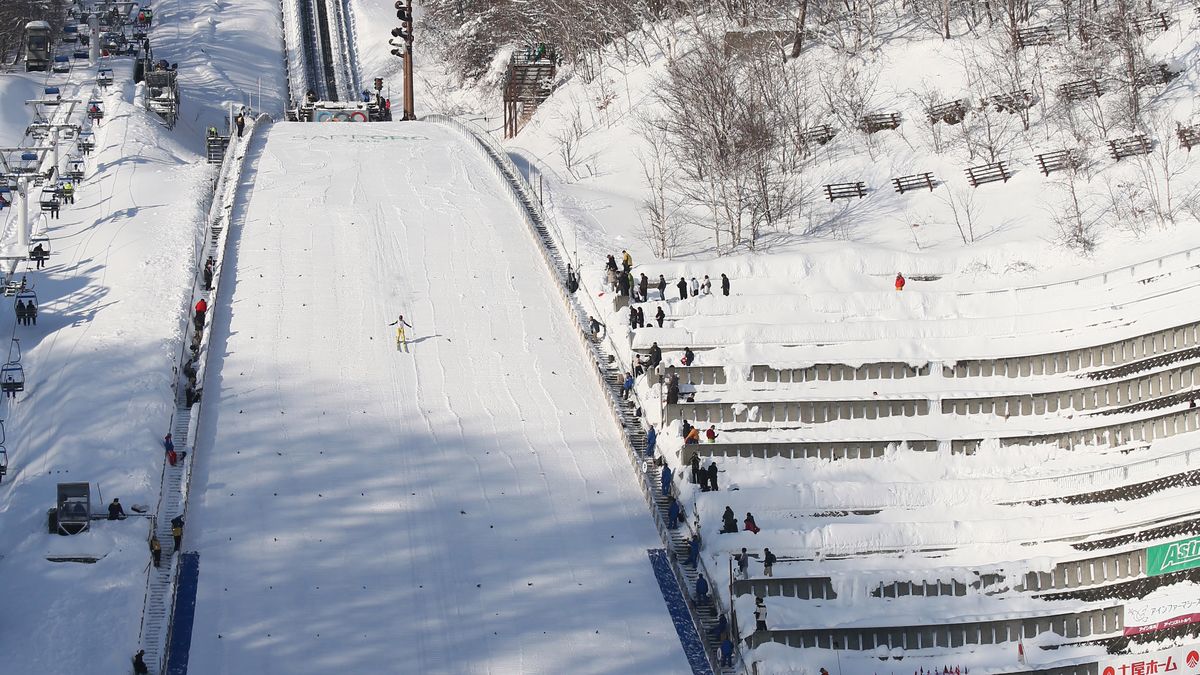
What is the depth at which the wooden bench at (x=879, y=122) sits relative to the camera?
188 feet

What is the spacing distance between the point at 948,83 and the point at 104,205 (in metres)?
26.4

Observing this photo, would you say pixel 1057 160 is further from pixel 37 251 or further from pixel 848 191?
pixel 37 251

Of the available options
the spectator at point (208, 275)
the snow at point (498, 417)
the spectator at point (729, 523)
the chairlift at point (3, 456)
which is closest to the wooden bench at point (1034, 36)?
the snow at point (498, 417)

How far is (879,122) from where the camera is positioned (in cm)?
5762

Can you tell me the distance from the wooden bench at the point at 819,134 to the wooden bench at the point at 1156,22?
9.88m

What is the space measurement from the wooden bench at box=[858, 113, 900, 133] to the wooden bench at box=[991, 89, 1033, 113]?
121 inches

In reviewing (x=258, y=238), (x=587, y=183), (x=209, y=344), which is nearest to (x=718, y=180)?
(x=587, y=183)

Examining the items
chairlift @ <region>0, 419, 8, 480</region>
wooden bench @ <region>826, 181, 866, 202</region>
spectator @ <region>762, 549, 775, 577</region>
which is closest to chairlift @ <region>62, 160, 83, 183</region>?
chairlift @ <region>0, 419, 8, 480</region>

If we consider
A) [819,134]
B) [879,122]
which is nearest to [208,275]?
[819,134]

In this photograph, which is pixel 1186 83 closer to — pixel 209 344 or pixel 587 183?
pixel 587 183

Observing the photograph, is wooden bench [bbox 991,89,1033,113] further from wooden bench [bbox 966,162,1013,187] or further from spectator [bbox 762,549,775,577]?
spectator [bbox 762,549,775,577]

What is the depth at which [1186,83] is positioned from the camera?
53.4 metres

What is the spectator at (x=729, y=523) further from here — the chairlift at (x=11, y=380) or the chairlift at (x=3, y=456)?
the chairlift at (x=11, y=380)

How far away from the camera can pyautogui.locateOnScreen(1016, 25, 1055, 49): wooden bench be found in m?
58.8
